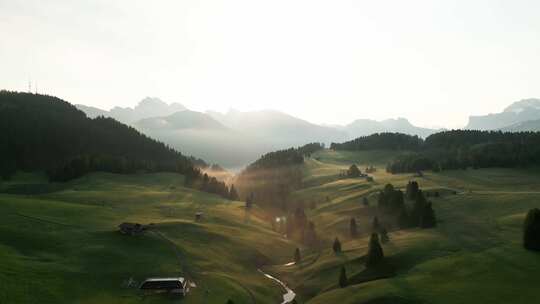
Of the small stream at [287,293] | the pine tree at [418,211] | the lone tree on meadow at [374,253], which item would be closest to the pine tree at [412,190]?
the pine tree at [418,211]

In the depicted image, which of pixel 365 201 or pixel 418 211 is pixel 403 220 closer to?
pixel 418 211

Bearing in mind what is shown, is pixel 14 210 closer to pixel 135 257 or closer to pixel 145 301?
pixel 135 257

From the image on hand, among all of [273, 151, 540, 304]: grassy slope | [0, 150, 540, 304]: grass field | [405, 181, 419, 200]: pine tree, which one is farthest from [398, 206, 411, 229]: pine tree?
[405, 181, 419, 200]: pine tree

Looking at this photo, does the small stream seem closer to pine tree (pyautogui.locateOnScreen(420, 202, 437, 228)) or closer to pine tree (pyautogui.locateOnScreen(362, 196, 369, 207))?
pine tree (pyautogui.locateOnScreen(420, 202, 437, 228))

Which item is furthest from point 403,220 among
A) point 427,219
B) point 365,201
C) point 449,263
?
point 449,263

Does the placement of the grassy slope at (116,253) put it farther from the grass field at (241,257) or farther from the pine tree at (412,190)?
the pine tree at (412,190)
